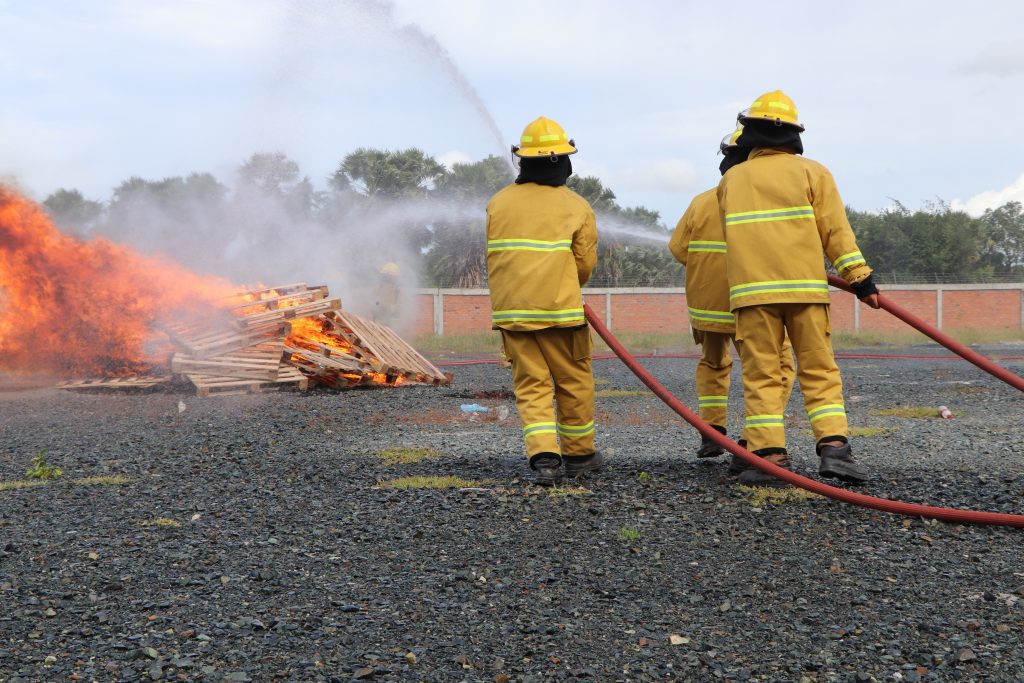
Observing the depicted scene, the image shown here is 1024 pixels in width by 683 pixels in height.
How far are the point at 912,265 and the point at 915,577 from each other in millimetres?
43745

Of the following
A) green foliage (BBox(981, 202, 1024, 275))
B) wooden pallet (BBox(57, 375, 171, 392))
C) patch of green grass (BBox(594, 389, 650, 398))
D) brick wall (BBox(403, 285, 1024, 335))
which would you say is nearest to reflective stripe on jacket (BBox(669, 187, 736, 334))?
patch of green grass (BBox(594, 389, 650, 398))

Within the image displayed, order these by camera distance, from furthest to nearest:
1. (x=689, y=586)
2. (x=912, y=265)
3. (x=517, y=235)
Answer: (x=912, y=265), (x=517, y=235), (x=689, y=586)

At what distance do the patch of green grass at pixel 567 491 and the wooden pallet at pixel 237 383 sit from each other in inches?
286

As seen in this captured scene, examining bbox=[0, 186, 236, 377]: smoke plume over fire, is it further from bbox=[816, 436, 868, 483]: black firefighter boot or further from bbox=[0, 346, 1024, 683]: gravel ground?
bbox=[816, 436, 868, 483]: black firefighter boot

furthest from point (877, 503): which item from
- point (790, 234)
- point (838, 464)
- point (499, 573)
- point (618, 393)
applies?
point (618, 393)

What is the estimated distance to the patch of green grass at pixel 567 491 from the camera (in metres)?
5.00

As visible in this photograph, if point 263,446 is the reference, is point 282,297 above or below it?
above

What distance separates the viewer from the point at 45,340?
13.0m

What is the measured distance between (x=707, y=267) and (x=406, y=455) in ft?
8.16

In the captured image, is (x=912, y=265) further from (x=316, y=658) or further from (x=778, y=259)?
(x=316, y=658)

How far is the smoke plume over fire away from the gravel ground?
6368 mm

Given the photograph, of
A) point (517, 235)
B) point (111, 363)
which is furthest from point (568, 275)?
point (111, 363)

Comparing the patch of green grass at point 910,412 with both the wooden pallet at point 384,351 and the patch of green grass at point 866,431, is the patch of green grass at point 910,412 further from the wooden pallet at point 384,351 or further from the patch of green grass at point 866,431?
the wooden pallet at point 384,351

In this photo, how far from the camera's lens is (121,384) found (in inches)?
485
